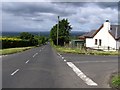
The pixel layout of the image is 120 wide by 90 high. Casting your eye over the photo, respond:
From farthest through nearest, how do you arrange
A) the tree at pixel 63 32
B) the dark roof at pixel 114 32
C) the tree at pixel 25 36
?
the tree at pixel 25 36, the tree at pixel 63 32, the dark roof at pixel 114 32

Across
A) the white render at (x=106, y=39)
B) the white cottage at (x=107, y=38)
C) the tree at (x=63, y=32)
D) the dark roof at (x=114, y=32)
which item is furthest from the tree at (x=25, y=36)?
the dark roof at (x=114, y=32)

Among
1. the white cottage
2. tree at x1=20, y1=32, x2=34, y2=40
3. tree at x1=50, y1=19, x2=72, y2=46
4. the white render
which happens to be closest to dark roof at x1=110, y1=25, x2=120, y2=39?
the white cottage

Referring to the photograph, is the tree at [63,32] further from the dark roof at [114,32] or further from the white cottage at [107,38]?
the dark roof at [114,32]

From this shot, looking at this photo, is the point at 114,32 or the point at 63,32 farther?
the point at 63,32

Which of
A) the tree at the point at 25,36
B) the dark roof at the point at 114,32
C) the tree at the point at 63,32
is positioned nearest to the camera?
the dark roof at the point at 114,32

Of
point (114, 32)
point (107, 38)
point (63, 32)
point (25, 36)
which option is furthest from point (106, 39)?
point (25, 36)

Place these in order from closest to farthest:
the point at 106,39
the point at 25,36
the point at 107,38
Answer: the point at 107,38 < the point at 106,39 < the point at 25,36

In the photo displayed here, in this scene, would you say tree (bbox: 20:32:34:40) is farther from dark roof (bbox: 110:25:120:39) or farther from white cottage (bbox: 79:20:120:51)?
dark roof (bbox: 110:25:120:39)

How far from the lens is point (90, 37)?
60219 millimetres

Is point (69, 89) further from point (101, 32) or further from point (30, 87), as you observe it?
point (101, 32)

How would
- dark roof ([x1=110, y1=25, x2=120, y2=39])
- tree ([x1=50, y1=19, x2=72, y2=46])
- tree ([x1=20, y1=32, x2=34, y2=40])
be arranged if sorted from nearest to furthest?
dark roof ([x1=110, y1=25, x2=120, y2=39]) → tree ([x1=50, y1=19, x2=72, y2=46]) → tree ([x1=20, y1=32, x2=34, y2=40])

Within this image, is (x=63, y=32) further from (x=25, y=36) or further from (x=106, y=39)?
(x=106, y=39)

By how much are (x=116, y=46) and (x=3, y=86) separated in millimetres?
41695

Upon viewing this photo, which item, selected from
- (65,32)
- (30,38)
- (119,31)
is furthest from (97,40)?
(30,38)
